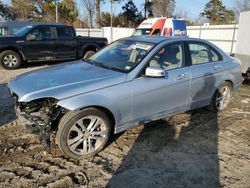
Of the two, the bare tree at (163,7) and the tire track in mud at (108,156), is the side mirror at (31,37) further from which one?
the bare tree at (163,7)

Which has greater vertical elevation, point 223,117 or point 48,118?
point 48,118

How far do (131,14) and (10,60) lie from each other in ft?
103

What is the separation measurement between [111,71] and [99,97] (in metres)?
0.62

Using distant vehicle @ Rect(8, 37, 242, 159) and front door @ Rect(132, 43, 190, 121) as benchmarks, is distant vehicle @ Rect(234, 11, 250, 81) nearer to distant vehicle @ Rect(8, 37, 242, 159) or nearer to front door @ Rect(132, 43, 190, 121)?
distant vehicle @ Rect(8, 37, 242, 159)

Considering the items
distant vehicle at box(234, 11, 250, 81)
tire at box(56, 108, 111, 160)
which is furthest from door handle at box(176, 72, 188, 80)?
distant vehicle at box(234, 11, 250, 81)

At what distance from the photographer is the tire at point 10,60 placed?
10.1 m

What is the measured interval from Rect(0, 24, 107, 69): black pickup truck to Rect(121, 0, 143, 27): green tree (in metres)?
28.3

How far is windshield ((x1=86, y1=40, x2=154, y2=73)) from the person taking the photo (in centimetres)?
412

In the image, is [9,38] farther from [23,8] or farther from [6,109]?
[23,8]

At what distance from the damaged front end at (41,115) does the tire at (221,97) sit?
10.9ft

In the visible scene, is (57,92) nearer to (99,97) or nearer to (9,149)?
(99,97)

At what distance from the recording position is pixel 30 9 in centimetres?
3938

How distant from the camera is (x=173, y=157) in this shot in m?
3.76

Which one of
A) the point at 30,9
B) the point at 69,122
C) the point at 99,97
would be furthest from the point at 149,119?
the point at 30,9
